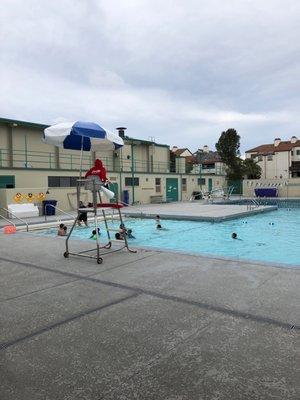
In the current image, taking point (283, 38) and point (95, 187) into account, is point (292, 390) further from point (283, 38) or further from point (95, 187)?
point (283, 38)

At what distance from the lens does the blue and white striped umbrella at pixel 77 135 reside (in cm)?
660

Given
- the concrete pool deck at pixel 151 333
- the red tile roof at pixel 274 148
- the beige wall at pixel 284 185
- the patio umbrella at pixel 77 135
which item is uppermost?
the red tile roof at pixel 274 148

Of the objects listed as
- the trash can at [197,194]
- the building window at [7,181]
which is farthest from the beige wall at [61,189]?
the trash can at [197,194]

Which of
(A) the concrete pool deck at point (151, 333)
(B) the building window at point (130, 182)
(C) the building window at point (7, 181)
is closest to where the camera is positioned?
(A) the concrete pool deck at point (151, 333)

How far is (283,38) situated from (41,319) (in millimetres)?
10226

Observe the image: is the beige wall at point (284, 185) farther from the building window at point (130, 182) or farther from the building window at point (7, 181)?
the building window at point (7, 181)

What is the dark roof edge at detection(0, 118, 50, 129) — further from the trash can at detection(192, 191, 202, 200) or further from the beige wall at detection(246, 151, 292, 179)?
the beige wall at detection(246, 151, 292, 179)

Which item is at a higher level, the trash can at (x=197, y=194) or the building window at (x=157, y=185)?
the building window at (x=157, y=185)

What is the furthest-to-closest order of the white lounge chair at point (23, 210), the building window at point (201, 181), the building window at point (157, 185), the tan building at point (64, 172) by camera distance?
the building window at point (201, 181) → the building window at point (157, 185) → the tan building at point (64, 172) → the white lounge chair at point (23, 210)

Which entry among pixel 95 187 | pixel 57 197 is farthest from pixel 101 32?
pixel 57 197

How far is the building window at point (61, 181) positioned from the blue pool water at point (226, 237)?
6807mm

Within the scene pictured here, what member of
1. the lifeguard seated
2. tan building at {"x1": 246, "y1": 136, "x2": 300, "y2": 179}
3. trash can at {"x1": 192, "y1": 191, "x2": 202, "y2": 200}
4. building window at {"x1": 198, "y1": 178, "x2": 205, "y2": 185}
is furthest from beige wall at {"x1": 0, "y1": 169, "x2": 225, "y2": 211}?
tan building at {"x1": 246, "y1": 136, "x2": 300, "y2": 179}

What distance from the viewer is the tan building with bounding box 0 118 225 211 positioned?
63.0ft

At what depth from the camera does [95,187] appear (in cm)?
667
